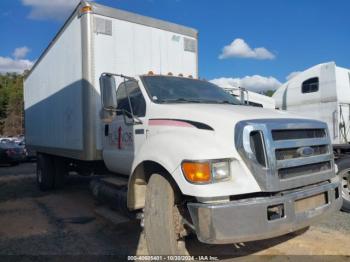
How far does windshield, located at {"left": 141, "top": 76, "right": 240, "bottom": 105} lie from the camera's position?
4.66m

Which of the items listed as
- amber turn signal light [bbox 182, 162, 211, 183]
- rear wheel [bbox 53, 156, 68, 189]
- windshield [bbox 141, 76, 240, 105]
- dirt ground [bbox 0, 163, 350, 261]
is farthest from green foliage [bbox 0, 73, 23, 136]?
amber turn signal light [bbox 182, 162, 211, 183]

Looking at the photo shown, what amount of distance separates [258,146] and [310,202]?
869 mm

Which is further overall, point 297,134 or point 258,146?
point 297,134

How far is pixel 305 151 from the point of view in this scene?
3666mm

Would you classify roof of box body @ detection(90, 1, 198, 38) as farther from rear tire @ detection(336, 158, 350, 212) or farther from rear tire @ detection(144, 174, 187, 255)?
rear tire @ detection(336, 158, 350, 212)

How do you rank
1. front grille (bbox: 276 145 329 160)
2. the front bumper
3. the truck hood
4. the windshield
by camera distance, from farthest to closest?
1. the windshield
2. the truck hood
3. front grille (bbox: 276 145 329 160)
4. the front bumper

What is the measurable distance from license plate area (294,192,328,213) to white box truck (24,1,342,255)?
0.01 meters

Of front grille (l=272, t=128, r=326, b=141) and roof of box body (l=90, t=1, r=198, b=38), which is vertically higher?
roof of box body (l=90, t=1, r=198, b=38)

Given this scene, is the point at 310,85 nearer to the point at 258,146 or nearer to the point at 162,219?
the point at 258,146

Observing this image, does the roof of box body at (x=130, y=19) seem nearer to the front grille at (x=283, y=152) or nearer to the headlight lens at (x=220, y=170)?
the front grille at (x=283, y=152)

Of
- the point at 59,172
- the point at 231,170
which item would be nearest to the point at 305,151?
the point at 231,170

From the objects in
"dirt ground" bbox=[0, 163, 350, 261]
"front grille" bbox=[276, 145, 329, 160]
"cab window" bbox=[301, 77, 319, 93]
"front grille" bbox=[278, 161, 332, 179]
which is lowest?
"dirt ground" bbox=[0, 163, 350, 261]

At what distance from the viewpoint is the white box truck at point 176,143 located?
10.6 feet

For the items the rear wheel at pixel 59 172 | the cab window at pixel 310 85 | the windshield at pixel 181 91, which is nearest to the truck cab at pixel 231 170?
the windshield at pixel 181 91
